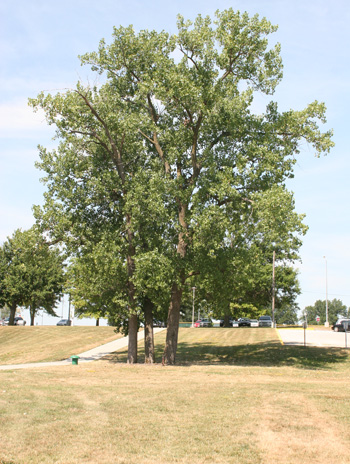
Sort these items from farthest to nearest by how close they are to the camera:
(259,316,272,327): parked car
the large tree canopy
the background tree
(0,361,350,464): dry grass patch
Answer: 1. (259,316,272,327): parked car
2. the background tree
3. the large tree canopy
4. (0,361,350,464): dry grass patch

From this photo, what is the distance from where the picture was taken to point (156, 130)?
2316 centimetres

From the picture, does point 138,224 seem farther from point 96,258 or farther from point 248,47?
point 248,47

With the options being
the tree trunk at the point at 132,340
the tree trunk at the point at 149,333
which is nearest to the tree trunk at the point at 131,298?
the tree trunk at the point at 132,340

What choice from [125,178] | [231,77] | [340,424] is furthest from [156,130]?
[340,424]

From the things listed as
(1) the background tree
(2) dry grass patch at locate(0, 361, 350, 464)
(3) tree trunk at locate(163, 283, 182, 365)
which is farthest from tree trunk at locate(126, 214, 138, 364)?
(1) the background tree

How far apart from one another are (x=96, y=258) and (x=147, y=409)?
1135 cm

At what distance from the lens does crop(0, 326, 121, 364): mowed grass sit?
2877cm

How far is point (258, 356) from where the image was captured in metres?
27.4

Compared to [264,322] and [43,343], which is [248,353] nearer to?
[43,343]

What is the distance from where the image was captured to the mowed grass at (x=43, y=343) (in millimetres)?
28766

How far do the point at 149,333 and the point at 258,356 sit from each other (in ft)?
→ 21.5

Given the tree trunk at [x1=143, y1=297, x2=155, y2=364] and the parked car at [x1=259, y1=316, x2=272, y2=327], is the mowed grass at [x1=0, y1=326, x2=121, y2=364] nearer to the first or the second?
the tree trunk at [x1=143, y1=297, x2=155, y2=364]

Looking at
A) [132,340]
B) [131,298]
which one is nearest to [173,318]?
[131,298]

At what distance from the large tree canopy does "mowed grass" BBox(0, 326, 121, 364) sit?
25.1 ft
